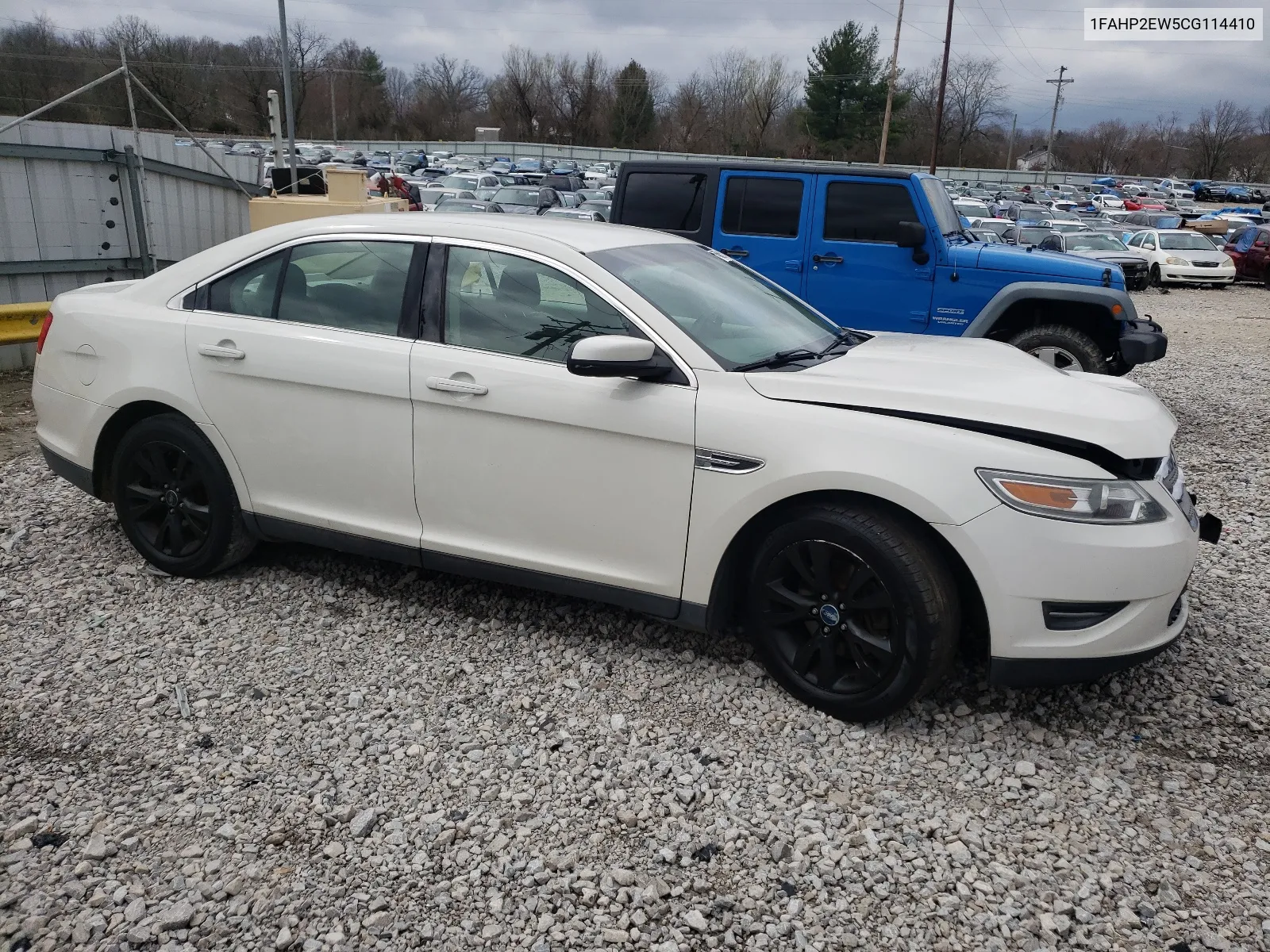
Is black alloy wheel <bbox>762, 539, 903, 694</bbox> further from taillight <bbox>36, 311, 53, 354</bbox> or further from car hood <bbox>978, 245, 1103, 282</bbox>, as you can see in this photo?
car hood <bbox>978, 245, 1103, 282</bbox>

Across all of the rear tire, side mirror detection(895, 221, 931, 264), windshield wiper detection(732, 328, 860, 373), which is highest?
side mirror detection(895, 221, 931, 264)

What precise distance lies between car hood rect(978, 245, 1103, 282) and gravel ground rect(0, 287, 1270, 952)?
3690 mm

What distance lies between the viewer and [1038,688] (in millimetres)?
3654

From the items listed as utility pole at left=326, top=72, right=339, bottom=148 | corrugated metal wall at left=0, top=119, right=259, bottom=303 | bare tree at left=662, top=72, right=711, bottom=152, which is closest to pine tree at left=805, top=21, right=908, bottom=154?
bare tree at left=662, top=72, right=711, bottom=152

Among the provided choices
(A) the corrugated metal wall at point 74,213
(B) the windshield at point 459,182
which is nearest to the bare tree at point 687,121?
(B) the windshield at point 459,182

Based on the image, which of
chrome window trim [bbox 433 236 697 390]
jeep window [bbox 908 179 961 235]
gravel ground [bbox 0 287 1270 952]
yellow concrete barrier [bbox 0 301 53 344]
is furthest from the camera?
yellow concrete barrier [bbox 0 301 53 344]

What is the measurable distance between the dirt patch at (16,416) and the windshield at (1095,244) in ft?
70.1

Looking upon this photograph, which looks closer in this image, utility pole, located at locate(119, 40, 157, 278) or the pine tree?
utility pole, located at locate(119, 40, 157, 278)

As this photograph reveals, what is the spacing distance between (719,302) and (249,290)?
2.04 metres

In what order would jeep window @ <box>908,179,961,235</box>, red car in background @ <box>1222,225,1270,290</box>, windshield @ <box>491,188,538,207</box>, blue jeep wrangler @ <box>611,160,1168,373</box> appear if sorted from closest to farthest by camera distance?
blue jeep wrangler @ <box>611,160,1168,373</box>, jeep window @ <box>908,179,961,235</box>, red car in background @ <box>1222,225,1270,290</box>, windshield @ <box>491,188,538,207</box>

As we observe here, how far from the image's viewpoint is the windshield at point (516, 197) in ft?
91.9

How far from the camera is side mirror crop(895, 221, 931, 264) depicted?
7250 millimetres

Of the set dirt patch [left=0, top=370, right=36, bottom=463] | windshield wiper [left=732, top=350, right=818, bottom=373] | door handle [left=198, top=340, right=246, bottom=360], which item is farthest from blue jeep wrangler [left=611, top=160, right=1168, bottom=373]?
dirt patch [left=0, top=370, right=36, bottom=463]

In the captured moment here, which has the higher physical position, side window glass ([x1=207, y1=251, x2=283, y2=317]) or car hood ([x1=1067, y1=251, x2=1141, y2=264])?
side window glass ([x1=207, y1=251, x2=283, y2=317])
